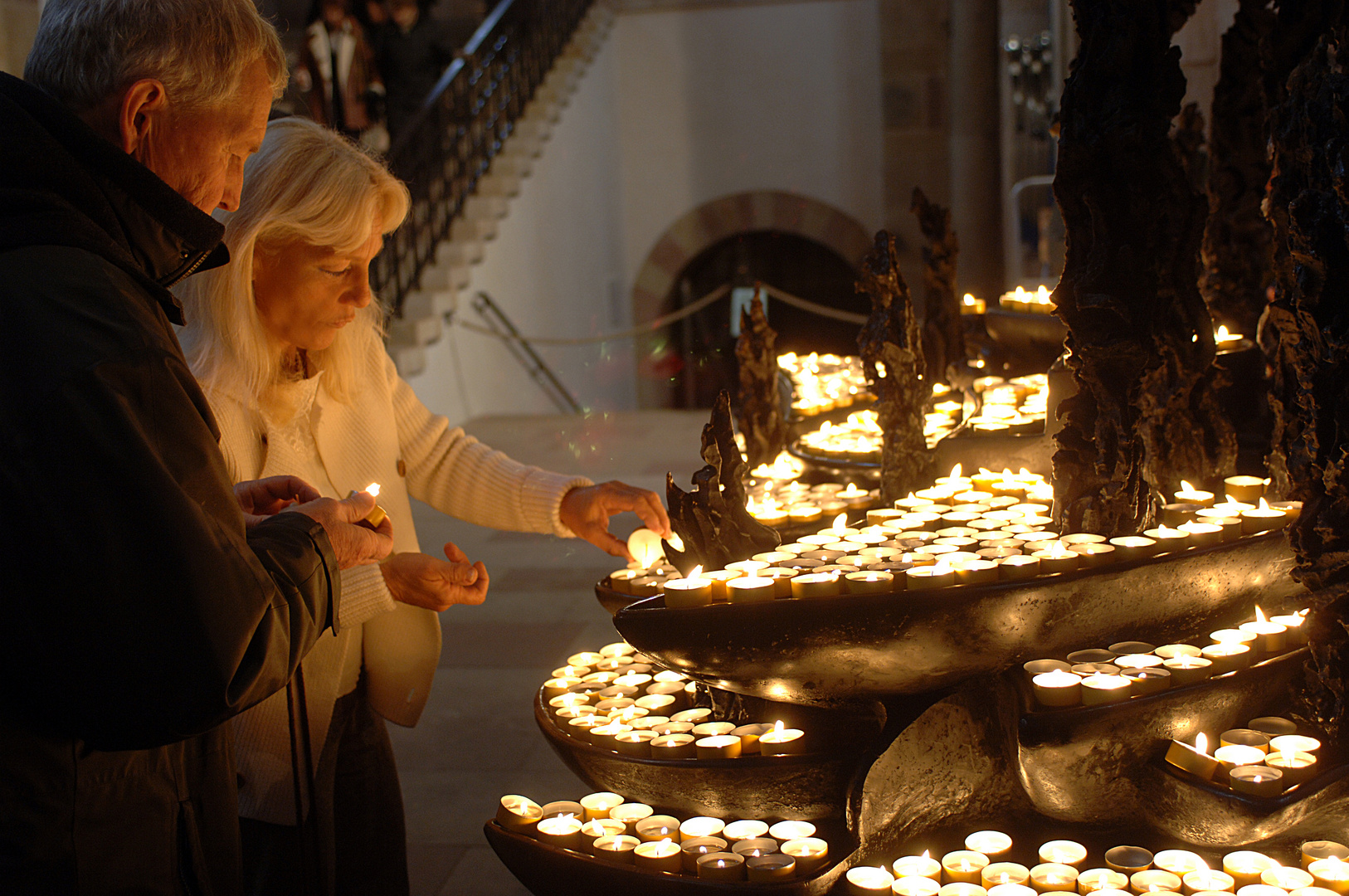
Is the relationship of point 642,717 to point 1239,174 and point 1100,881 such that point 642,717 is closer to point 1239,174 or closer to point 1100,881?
point 1100,881

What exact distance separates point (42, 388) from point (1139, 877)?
147 cm

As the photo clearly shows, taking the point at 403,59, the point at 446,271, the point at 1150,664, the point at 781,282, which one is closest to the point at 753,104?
the point at 781,282

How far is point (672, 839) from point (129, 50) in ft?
4.37

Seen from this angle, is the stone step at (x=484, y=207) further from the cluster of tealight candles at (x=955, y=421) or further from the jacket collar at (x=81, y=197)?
the jacket collar at (x=81, y=197)

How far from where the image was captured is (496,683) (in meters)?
3.72

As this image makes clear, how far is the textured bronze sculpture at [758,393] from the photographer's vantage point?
3.33 meters

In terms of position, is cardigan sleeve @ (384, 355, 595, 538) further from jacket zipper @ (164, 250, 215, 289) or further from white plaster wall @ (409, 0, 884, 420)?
white plaster wall @ (409, 0, 884, 420)

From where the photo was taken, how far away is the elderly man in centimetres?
95

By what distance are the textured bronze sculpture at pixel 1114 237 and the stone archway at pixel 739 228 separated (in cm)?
892

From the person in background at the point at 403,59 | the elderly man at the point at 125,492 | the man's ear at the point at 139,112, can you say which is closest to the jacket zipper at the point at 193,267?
the elderly man at the point at 125,492

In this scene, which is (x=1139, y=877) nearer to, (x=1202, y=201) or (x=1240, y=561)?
(x=1240, y=561)

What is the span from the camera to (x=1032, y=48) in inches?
316

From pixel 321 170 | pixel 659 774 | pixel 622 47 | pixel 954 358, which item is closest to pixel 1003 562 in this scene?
pixel 659 774

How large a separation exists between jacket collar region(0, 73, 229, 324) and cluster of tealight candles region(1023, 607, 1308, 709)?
1283mm
